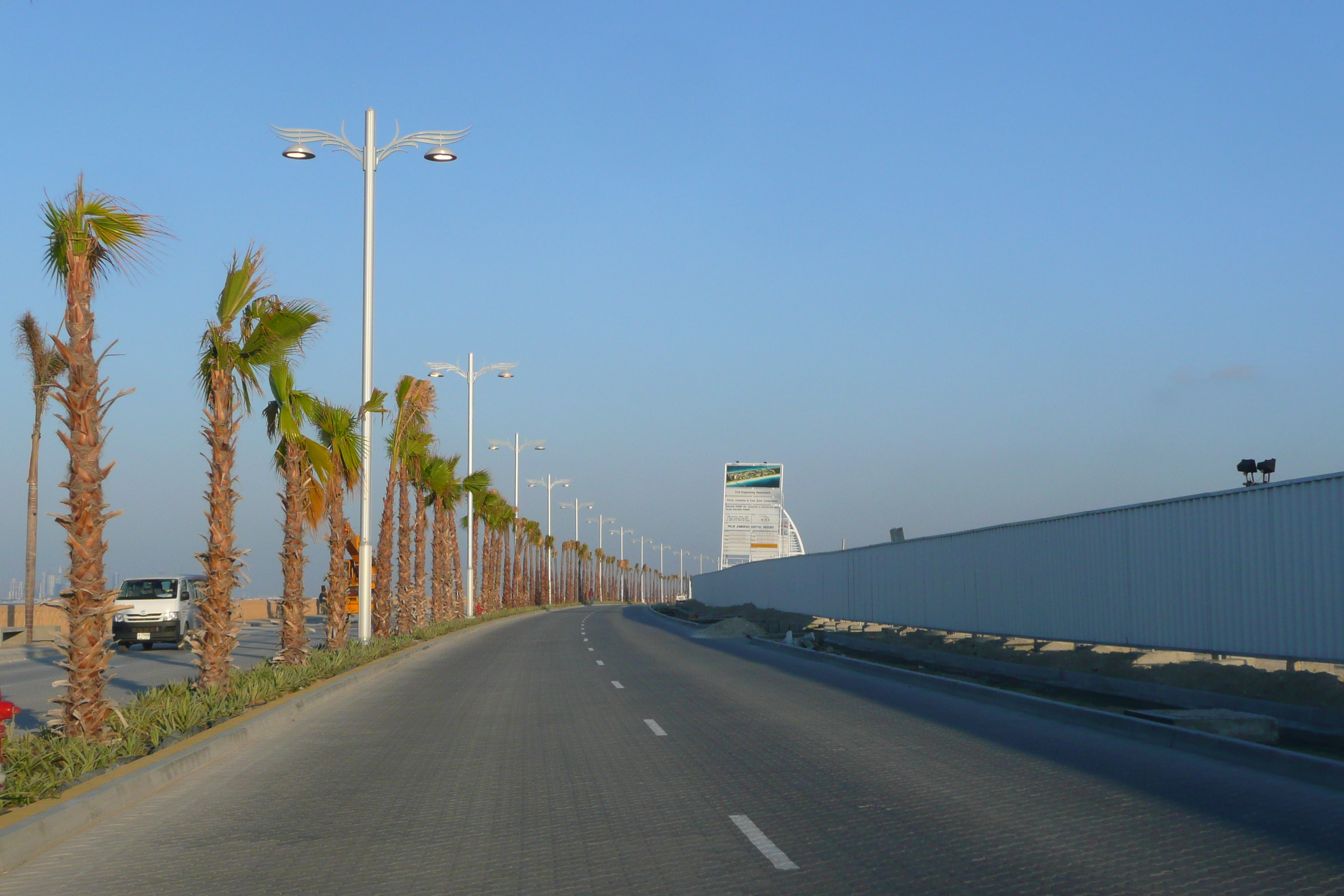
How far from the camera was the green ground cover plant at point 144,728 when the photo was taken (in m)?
9.27

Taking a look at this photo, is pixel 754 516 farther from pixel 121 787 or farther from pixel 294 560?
pixel 121 787

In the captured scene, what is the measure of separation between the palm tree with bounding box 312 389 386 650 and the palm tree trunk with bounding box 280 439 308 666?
2286 mm

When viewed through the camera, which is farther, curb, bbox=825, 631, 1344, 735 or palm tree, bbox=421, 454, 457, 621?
palm tree, bbox=421, 454, 457, 621

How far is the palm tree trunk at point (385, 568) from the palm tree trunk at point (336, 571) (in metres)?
6.74

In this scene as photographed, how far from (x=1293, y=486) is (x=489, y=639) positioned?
98.0ft

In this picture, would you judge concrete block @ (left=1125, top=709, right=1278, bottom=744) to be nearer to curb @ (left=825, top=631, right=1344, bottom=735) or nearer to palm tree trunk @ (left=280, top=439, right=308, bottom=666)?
curb @ (left=825, top=631, right=1344, bottom=735)

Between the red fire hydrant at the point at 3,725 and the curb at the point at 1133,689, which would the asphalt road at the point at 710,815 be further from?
the curb at the point at 1133,689

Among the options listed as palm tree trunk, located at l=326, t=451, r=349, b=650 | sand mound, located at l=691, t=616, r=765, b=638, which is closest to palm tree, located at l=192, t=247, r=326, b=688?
palm tree trunk, located at l=326, t=451, r=349, b=650

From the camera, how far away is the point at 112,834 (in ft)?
28.2

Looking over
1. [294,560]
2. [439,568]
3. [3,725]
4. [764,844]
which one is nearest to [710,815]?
[764,844]

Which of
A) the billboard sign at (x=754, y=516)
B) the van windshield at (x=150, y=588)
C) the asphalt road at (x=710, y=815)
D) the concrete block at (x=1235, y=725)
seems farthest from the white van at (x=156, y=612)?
the billboard sign at (x=754, y=516)

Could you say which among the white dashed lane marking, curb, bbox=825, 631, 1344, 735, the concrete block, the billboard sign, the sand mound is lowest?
the sand mound

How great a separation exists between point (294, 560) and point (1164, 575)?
14.4 meters

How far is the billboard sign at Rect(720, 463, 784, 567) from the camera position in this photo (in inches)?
3319
